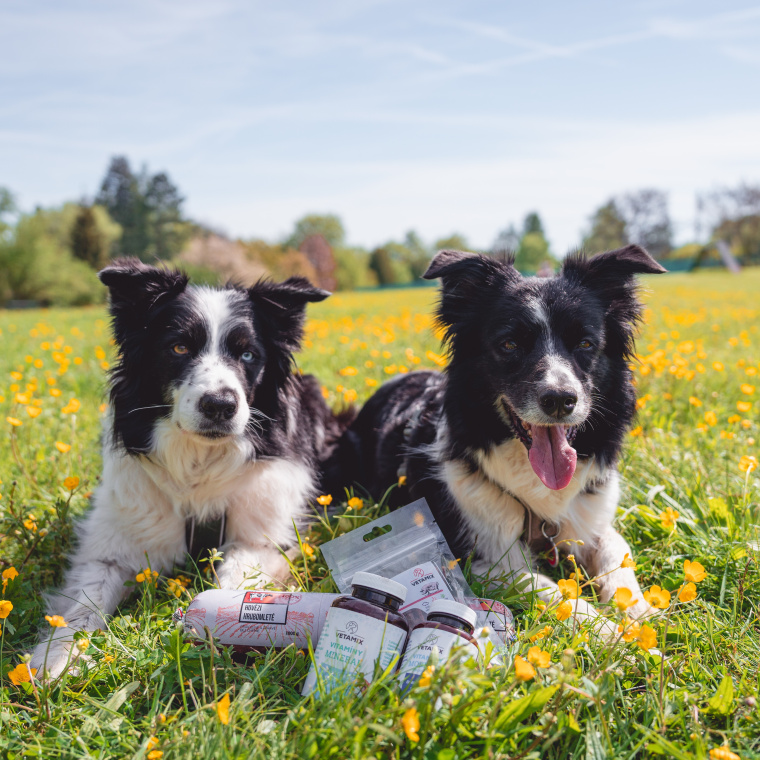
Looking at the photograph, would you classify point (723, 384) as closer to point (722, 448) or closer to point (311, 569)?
point (722, 448)

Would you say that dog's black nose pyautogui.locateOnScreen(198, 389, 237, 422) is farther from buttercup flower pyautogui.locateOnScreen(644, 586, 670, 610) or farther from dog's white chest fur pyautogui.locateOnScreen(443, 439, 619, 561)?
buttercup flower pyautogui.locateOnScreen(644, 586, 670, 610)

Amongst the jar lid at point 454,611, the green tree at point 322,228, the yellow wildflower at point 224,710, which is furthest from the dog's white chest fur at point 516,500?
the green tree at point 322,228

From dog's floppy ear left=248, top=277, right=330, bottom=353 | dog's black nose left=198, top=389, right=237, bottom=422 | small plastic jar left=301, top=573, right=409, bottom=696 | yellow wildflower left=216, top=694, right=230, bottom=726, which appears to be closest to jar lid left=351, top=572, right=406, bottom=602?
small plastic jar left=301, top=573, right=409, bottom=696

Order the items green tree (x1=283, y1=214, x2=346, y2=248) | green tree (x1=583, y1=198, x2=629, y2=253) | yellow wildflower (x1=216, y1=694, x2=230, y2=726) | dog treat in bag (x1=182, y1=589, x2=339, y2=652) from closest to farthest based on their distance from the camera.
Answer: yellow wildflower (x1=216, y1=694, x2=230, y2=726)
dog treat in bag (x1=182, y1=589, x2=339, y2=652)
green tree (x1=583, y1=198, x2=629, y2=253)
green tree (x1=283, y1=214, x2=346, y2=248)

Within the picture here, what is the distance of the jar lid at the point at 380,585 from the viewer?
196cm

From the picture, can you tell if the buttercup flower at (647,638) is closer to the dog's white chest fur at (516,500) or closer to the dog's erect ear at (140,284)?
the dog's white chest fur at (516,500)

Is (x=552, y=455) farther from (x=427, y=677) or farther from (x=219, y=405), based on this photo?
(x=219, y=405)

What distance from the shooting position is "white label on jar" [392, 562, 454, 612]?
2.25 metres

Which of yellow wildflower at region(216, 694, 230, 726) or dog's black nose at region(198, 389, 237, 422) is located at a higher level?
dog's black nose at region(198, 389, 237, 422)

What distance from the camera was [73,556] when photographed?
9.81ft

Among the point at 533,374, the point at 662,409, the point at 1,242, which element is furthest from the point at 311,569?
the point at 1,242

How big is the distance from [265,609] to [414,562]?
728mm

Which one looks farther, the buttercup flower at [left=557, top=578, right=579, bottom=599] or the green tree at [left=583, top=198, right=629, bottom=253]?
the green tree at [left=583, top=198, right=629, bottom=253]

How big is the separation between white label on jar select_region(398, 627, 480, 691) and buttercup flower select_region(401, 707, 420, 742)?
0.73ft
